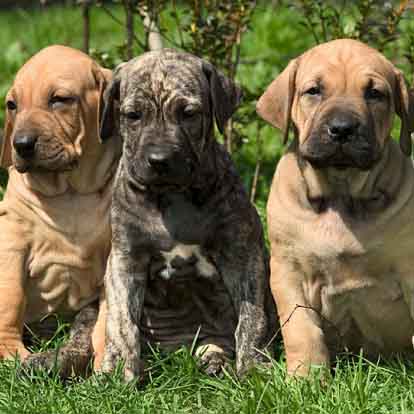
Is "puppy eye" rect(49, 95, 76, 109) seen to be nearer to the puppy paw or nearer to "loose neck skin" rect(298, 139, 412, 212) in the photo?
"loose neck skin" rect(298, 139, 412, 212)

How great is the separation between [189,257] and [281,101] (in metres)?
1.09

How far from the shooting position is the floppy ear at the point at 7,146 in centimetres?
683

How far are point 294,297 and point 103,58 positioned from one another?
3.16m

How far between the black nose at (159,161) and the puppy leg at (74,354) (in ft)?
4.12

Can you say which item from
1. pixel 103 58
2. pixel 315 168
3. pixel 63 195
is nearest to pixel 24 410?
pixel 63 195

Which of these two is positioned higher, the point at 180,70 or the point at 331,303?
the point at 180,70

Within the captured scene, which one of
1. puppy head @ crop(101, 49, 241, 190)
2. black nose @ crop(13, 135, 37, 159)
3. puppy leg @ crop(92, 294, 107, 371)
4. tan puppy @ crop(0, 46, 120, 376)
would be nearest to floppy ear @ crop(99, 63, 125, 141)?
puppy head @ crop(101, 49, 241, 190)

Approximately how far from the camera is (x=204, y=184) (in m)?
6.36

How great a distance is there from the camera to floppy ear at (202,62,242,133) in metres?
6.29

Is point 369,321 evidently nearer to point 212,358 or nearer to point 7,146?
point 212,358

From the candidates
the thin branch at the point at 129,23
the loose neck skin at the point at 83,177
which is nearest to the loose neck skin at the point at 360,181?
the loose neck skin at the point at 83,177

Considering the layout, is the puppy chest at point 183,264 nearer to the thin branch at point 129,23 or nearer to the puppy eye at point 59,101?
the puppy eye at point 59,101

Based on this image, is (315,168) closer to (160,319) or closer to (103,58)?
(160,319)

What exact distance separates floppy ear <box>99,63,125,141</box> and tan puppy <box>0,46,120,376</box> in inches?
7.1
